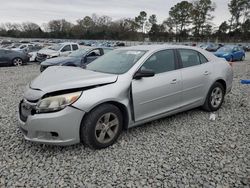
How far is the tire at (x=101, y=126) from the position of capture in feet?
10.3

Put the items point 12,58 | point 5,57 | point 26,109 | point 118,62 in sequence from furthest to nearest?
point 12,58 < point 5,57 < point 118,62 < point 26,109

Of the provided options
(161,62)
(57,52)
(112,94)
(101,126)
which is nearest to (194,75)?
(161,62)

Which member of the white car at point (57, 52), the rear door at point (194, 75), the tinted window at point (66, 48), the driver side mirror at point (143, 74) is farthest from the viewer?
the tinted window at point (66, 48)

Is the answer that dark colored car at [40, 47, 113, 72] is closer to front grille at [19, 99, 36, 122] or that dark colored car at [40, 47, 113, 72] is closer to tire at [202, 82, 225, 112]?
tire at [202, 82, 225, 112]

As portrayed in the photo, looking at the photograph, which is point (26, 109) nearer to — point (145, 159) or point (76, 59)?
point (145, 159)

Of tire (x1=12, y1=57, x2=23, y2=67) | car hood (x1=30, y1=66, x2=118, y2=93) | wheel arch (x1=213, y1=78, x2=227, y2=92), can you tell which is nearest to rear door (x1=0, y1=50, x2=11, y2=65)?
tire (x1=12, y1=57, x2=23, y2=67)

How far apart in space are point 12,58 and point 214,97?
13.8m

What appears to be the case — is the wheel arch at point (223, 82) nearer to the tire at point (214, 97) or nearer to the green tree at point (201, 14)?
the tire at point (214, 97)

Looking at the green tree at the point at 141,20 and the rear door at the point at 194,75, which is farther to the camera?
the green tree at the point at 141,20

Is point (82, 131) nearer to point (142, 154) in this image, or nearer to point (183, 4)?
point (142, 154)

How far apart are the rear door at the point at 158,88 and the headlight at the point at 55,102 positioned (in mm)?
971

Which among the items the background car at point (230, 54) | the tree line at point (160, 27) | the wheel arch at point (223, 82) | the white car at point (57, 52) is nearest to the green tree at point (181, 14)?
the tree line at point (160, 27)

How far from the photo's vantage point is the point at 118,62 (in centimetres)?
402

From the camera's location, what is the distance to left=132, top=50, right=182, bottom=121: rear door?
3574 mm
